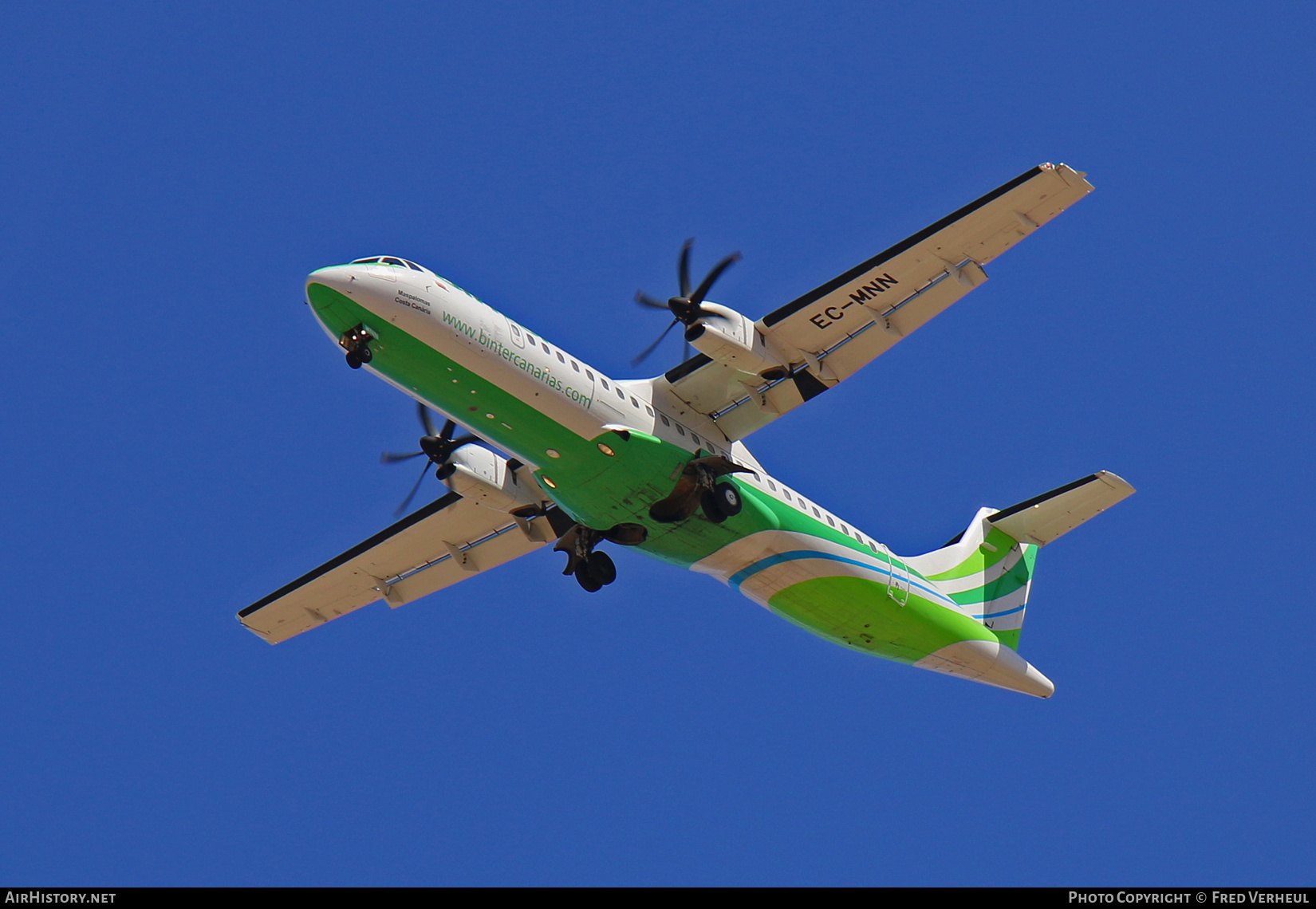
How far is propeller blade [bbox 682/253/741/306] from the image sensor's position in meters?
17.7

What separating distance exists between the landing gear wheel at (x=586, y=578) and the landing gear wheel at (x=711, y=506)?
6.75ft

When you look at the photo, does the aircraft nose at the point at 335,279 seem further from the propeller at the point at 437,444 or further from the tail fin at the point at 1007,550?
the tail fin at the point at 1007,550

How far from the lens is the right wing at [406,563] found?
20.8m

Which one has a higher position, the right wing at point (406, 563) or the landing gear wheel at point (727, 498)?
the right wing at point (406, 563)

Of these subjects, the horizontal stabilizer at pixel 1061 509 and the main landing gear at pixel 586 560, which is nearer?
the main landing gear at pixel 586 560

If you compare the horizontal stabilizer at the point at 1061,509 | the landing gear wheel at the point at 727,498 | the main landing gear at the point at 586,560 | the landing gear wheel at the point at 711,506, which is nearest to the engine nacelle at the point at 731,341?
the landing gear wheel at the point at 727,498

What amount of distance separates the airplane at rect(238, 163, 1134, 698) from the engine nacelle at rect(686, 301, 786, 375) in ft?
0.08

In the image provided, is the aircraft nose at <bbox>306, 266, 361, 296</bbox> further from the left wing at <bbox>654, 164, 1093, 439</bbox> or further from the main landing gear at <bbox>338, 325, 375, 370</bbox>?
the left wing at <bbox>654, 164, 1093, 439</bbox>

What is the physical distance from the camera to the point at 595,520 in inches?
741

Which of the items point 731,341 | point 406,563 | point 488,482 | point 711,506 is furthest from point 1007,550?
point 406,563

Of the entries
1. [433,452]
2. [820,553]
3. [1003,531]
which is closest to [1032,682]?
[1003,531]

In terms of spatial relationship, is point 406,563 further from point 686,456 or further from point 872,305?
point 872,305
